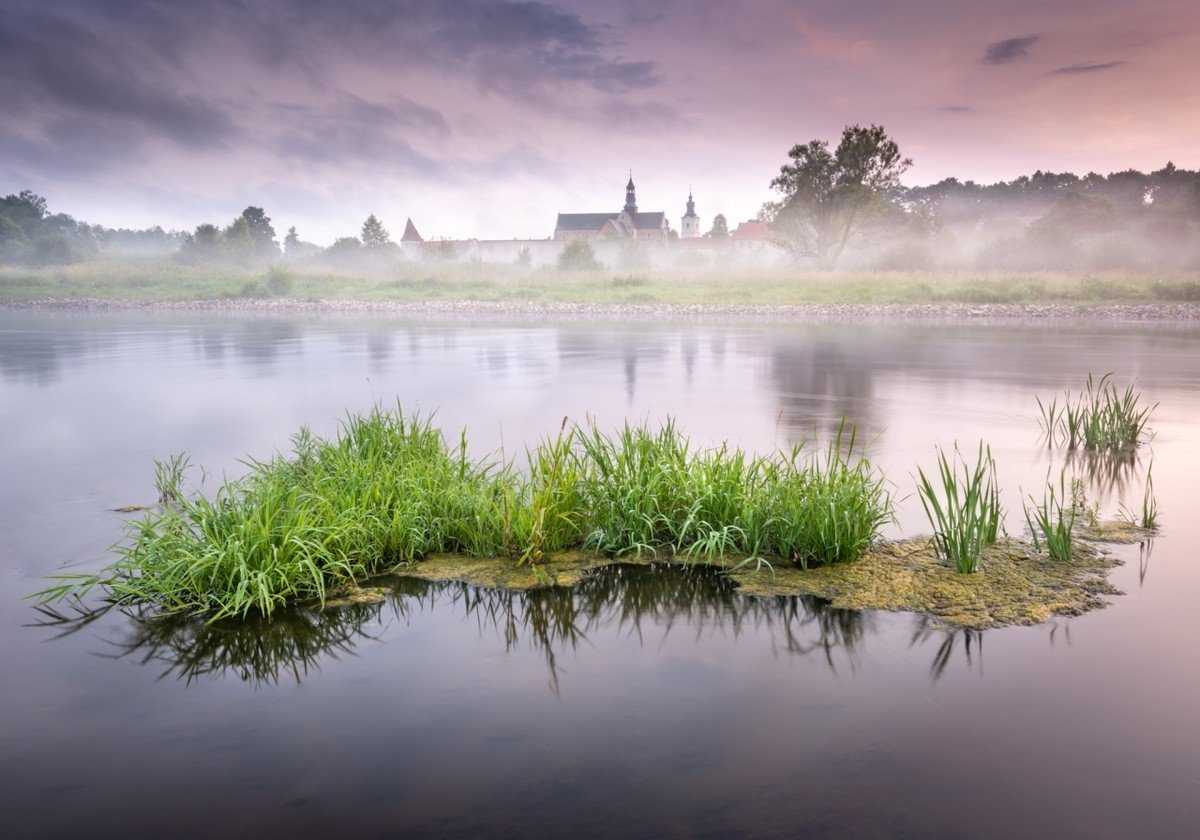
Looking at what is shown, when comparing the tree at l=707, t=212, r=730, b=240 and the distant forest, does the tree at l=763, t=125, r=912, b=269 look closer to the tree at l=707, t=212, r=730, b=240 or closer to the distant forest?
the distant forest

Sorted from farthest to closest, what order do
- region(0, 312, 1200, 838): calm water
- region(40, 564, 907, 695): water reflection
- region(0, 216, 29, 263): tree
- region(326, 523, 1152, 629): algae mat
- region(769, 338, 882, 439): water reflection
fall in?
region(0, 216, 29, 263): tree < region(769, 338, 882, 439): water reflection < region(326, 523, 1152, 629): algae mat < region(40, 564, 907, 695): water reflection < region(0, 312, 1200, 838): calm water

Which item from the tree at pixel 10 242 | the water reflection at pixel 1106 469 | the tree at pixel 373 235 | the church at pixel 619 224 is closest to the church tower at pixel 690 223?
the church at pixel 619 224

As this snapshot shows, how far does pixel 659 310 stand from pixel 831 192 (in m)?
27.4

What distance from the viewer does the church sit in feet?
420

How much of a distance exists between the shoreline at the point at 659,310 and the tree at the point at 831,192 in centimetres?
2240

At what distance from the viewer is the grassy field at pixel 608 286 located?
143 feet

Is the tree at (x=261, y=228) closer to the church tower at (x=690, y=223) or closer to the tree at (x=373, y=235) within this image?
the tree at (x=373, y=235)

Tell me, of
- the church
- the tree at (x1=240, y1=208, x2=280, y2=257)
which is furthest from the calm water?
the church

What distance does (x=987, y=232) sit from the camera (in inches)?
3351

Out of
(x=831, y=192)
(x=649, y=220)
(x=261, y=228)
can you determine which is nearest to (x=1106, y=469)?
(x=831, y=192)

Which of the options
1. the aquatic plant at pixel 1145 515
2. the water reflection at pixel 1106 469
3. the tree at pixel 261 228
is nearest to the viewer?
the aquatic plant at pixel 1145 515

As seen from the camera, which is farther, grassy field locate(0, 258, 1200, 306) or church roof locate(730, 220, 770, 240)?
church roof locate(730, 220, 770, 240)

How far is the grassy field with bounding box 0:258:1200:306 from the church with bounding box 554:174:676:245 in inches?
2617

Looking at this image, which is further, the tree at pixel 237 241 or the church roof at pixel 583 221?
the church roof at pixel 583 221
